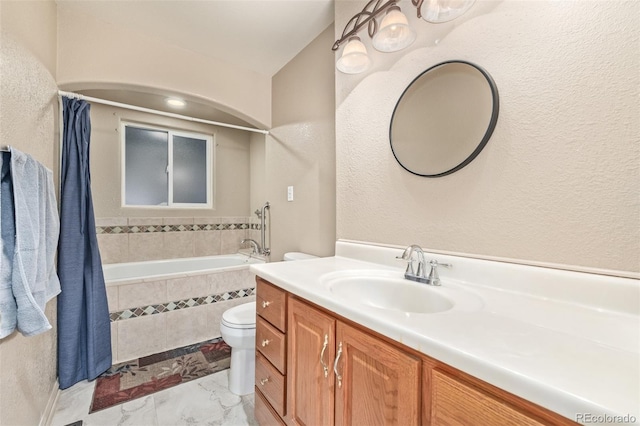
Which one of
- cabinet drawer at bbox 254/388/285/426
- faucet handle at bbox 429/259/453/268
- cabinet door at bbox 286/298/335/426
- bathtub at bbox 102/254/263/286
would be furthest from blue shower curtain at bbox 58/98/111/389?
faucet handle at bbox 429/259/453/268

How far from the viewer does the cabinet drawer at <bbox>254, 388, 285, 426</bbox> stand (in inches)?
46.3

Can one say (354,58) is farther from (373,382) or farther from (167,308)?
(167,308)

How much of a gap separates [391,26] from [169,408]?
2.30 metres

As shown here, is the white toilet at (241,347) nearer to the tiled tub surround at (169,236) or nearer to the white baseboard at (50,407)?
the white baseboard at (50,407)

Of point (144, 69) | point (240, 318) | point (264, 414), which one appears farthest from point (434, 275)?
point (144, 69)

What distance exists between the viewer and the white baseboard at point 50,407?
1367mm

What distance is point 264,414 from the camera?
128 cm

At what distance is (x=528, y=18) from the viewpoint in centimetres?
91

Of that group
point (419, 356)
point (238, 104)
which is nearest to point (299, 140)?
point (238, 104)

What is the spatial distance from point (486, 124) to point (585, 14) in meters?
0.38

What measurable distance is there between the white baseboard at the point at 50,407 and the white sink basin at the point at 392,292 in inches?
65.2

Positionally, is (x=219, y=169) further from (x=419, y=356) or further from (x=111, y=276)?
(x=419, y=356)

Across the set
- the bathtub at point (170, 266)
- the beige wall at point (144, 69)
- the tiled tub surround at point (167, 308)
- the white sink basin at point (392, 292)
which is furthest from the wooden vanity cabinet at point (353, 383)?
the beige wall at point (144, 69)

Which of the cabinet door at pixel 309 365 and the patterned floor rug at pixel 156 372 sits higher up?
the cabinet door at pixel 309 365
